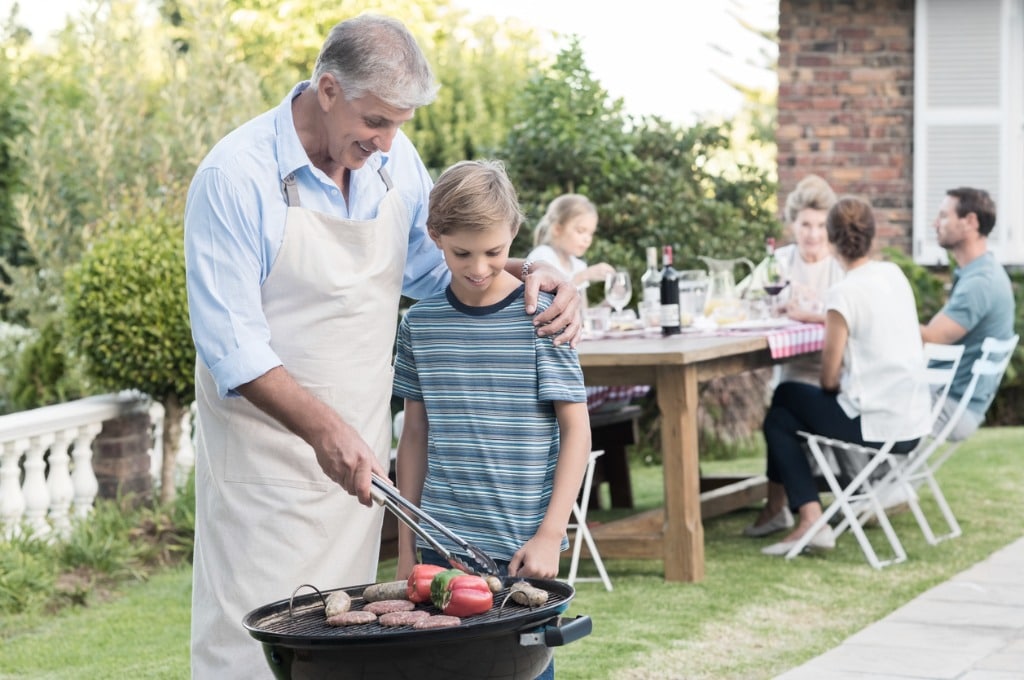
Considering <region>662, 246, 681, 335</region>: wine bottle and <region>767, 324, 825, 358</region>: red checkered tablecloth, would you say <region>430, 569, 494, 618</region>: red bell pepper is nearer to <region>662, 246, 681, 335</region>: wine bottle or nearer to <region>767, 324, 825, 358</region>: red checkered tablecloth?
<region>662, 246, 681, 335</region>: wine bottle

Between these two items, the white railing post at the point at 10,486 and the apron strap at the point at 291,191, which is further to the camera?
the white railing post at the point at 10,486

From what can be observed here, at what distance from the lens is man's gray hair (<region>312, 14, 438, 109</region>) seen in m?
2.61

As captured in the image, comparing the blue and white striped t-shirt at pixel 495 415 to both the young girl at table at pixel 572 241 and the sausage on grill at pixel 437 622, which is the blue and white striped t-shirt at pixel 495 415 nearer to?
the sausage on grill at pixel 437 622

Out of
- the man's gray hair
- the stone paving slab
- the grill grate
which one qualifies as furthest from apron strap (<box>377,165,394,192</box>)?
the stone paving slab

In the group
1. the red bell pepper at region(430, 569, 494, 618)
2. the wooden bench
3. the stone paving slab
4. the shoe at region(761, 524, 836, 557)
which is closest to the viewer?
the red bell pepper at region(430, 569, 494, 618)

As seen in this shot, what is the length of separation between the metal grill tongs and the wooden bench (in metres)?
3.81

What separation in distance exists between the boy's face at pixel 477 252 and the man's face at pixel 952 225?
162 inches

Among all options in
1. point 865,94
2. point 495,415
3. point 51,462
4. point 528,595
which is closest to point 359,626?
point 528,595

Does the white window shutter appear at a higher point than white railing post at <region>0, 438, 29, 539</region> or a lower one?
higher

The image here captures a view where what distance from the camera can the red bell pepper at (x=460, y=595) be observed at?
2.38 metres

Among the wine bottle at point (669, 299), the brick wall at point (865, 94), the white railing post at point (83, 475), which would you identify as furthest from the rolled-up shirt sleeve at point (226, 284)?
the brick wall at point (865, 94)

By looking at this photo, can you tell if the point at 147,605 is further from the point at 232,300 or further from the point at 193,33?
the point at 193,33

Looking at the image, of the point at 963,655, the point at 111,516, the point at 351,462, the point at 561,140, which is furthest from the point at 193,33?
the point at 351,462

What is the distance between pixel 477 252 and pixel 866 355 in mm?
3403
